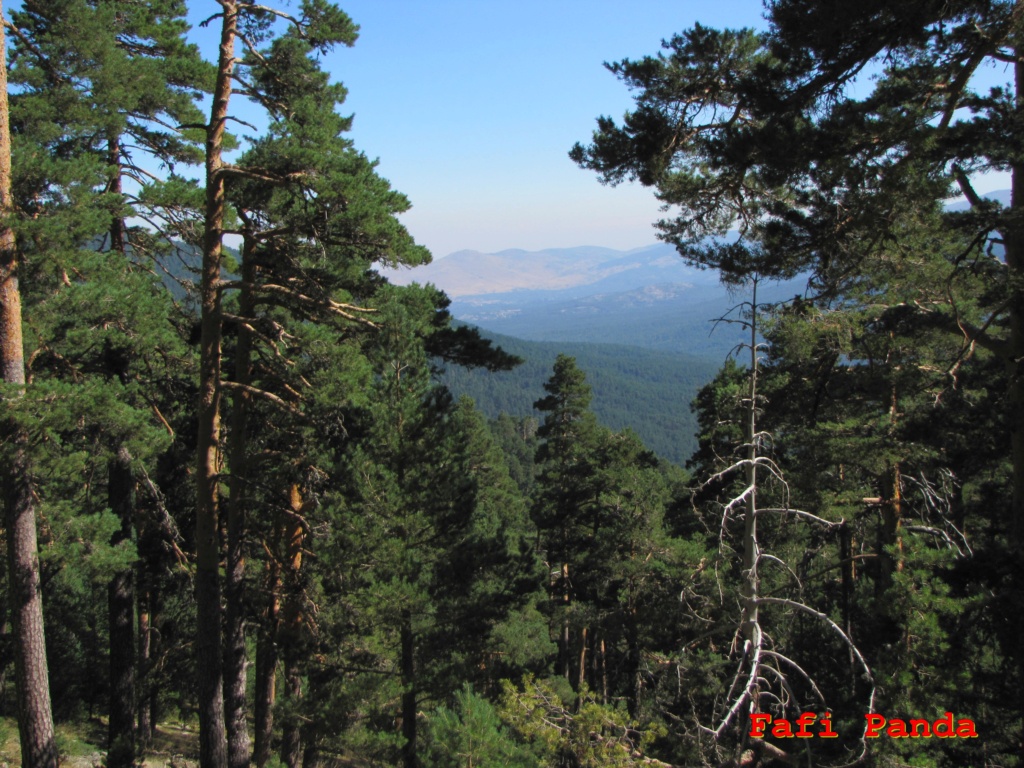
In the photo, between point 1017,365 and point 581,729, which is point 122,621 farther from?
point 1017,365

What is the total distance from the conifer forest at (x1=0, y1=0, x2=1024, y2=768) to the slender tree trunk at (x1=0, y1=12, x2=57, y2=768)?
3cm

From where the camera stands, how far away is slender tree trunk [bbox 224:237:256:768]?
7.39 meters

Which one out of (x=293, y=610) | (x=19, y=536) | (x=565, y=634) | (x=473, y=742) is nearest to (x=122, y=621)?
(x=293, y=610)

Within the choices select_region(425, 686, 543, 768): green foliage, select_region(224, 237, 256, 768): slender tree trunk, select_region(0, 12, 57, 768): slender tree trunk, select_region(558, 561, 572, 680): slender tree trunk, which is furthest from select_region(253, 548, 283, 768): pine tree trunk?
select_region(558, 561, 572, 680): slender tree trunk

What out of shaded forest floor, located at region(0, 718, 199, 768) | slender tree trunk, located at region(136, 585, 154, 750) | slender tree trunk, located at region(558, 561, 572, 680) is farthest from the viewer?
slender tree trunk, located at region(558, 561, 572, 680)

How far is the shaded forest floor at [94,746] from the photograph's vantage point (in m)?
9.45

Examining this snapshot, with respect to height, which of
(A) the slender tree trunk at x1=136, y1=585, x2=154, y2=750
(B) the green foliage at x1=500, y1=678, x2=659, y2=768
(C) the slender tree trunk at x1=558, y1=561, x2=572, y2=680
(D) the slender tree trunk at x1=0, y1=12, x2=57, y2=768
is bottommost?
(C) the slender tree trunk at x1=558, y1=561, x2=572, y2=680

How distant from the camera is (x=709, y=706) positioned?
1162cm

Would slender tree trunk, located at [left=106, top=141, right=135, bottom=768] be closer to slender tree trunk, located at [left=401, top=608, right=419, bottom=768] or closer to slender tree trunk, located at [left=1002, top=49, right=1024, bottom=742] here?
slender tree trunk, located at [left=401, top=608, right=419, bottom=768]

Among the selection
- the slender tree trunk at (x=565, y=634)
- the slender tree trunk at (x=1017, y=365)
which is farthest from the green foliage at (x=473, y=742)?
the slender tree trunk at (x=565, y=634)

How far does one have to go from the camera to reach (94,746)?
11.5 meters

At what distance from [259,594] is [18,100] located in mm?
6259

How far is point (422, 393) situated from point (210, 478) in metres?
3.84

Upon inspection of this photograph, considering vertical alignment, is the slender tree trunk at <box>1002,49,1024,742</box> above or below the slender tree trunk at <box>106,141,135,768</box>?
above
